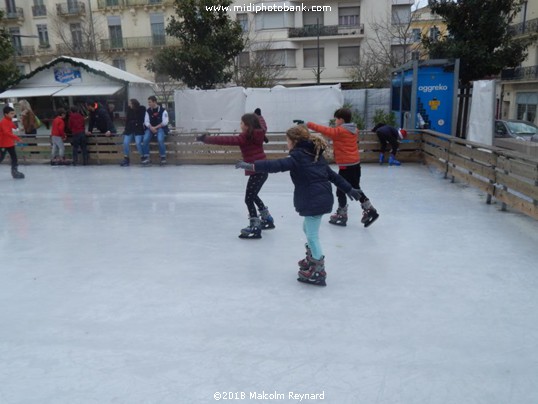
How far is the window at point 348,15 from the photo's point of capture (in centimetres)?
3206

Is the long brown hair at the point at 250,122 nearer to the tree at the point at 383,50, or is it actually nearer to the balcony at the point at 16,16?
the tree at the point at 383,50

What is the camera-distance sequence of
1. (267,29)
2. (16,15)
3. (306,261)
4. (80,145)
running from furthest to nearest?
(16,15)
(267,29)
(80,145)
(306,261)

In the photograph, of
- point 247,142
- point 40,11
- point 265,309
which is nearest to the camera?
point 265,309

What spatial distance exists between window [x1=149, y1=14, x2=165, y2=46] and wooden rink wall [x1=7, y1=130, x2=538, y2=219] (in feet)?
75.9

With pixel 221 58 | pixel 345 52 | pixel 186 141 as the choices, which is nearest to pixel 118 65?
pixel 345 52

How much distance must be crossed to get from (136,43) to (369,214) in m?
31.4

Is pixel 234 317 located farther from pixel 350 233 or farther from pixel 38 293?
pixel 350 233

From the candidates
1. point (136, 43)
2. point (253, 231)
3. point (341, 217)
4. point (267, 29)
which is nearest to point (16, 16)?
point (136, 43)

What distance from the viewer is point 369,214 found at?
5312 millimetres

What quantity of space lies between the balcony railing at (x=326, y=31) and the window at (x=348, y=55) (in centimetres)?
102

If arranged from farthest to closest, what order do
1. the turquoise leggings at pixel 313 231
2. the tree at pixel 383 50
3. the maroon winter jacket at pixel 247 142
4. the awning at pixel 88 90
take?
the tree at pixel 383 50 < the awning at pixel 88 90 < the maroon winter jacket at pixel 247 142 < the turquoise leggings at pixel 313 231

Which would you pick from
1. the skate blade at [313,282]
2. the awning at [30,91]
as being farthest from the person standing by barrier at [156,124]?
the skate blade at [313,282]

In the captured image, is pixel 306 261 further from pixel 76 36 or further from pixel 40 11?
pixel 40 11

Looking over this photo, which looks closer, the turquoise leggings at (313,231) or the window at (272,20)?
the turquoise leggings at (313,231)
